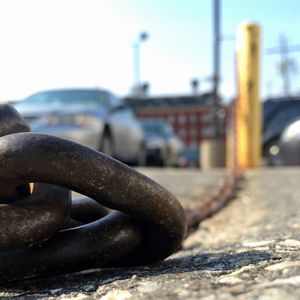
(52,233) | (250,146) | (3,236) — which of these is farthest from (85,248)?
(250,146)

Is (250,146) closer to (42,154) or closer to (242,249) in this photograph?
(242,249)

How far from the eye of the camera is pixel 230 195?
5488 millimetres

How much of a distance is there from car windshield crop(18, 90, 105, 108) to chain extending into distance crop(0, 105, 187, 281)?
22.8 feet

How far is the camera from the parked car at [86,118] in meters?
7.93

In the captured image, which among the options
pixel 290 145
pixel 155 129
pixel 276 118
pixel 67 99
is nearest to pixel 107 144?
pixel 67 99

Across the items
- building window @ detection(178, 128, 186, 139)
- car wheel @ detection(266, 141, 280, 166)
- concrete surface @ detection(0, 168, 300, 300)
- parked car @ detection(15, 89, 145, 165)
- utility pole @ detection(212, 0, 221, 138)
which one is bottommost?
building window @ detection(178, 128, 186, 139)

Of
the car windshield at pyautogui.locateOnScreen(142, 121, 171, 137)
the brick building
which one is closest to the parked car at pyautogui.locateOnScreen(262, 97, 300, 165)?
the car windshield at pyautogui.locateOnScreen(142, 121, 171, 137)

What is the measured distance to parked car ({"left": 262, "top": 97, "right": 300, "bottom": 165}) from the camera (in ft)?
40.5

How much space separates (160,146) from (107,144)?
5.55 m

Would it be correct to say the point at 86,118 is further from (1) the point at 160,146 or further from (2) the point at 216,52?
(2) the point at 216,52

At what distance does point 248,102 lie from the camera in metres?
8.96

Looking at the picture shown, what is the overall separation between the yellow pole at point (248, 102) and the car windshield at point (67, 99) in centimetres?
235

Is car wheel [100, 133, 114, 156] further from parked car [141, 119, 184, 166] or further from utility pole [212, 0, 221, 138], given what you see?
utility pole [212, 0, 221, 138]

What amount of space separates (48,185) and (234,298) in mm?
718
